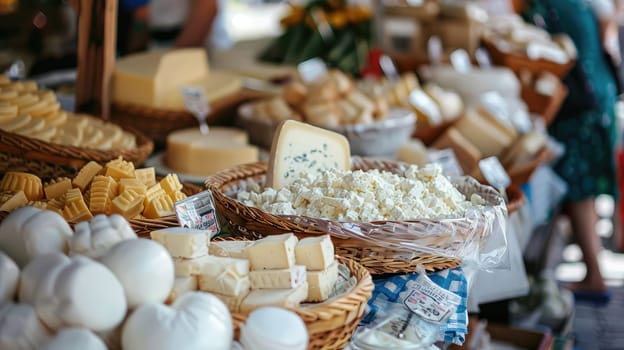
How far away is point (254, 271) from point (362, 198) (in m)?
0.38

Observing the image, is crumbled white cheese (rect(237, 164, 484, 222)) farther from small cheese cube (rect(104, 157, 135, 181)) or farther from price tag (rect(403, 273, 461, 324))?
small cheese cube (rect(104, 157, 135, 181))

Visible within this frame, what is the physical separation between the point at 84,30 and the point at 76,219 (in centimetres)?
111

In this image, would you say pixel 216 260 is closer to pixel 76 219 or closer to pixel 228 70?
pixel 76 219

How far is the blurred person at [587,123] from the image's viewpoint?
4.11m

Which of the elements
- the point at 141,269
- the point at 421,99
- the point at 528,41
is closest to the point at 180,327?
the point at 141,269

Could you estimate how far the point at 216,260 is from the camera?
4.13ft

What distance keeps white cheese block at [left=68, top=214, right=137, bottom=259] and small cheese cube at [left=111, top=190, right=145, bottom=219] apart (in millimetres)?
375

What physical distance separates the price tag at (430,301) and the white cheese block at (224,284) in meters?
0.42

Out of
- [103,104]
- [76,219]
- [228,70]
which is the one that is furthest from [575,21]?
[76,219]

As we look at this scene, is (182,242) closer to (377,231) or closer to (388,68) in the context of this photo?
(377,231)

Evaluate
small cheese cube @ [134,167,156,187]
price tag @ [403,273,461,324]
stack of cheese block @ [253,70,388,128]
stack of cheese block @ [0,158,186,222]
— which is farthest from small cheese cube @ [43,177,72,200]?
stack of cheese block @ [253,70,388,128]

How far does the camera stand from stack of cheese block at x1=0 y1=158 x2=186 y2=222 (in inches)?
61.9

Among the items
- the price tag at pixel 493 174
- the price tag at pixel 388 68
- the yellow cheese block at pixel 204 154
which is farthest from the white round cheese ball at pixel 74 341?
the price tag at pixel 388 68

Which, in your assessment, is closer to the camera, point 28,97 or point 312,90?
point 28,97
